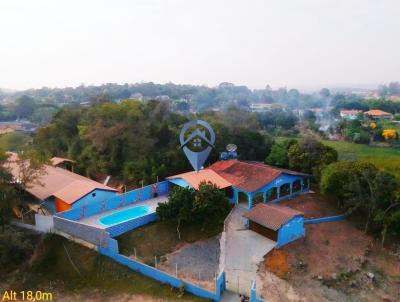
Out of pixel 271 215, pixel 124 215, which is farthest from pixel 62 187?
pixel 271 215

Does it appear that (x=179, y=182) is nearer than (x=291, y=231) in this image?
No

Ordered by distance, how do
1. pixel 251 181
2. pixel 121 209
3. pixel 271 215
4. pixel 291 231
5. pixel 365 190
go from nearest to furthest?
pixel 291 231 < pixel 271 215 < pixel 365 190 < pixel 121 209 < pixel 251 181

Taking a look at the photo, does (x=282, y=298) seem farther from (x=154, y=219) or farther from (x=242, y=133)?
(x=242, y=133)

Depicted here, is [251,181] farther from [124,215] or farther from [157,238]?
[124,215]

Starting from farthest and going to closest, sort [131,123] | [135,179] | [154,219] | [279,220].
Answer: [131,123] → [135,179] → [154,219] → [279,220]

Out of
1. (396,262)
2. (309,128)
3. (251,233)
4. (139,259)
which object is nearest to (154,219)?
(139,259)

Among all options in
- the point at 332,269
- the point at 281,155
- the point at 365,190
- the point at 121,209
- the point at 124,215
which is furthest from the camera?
the point at 281,155

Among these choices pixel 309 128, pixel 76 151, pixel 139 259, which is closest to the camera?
pixel 139 259
